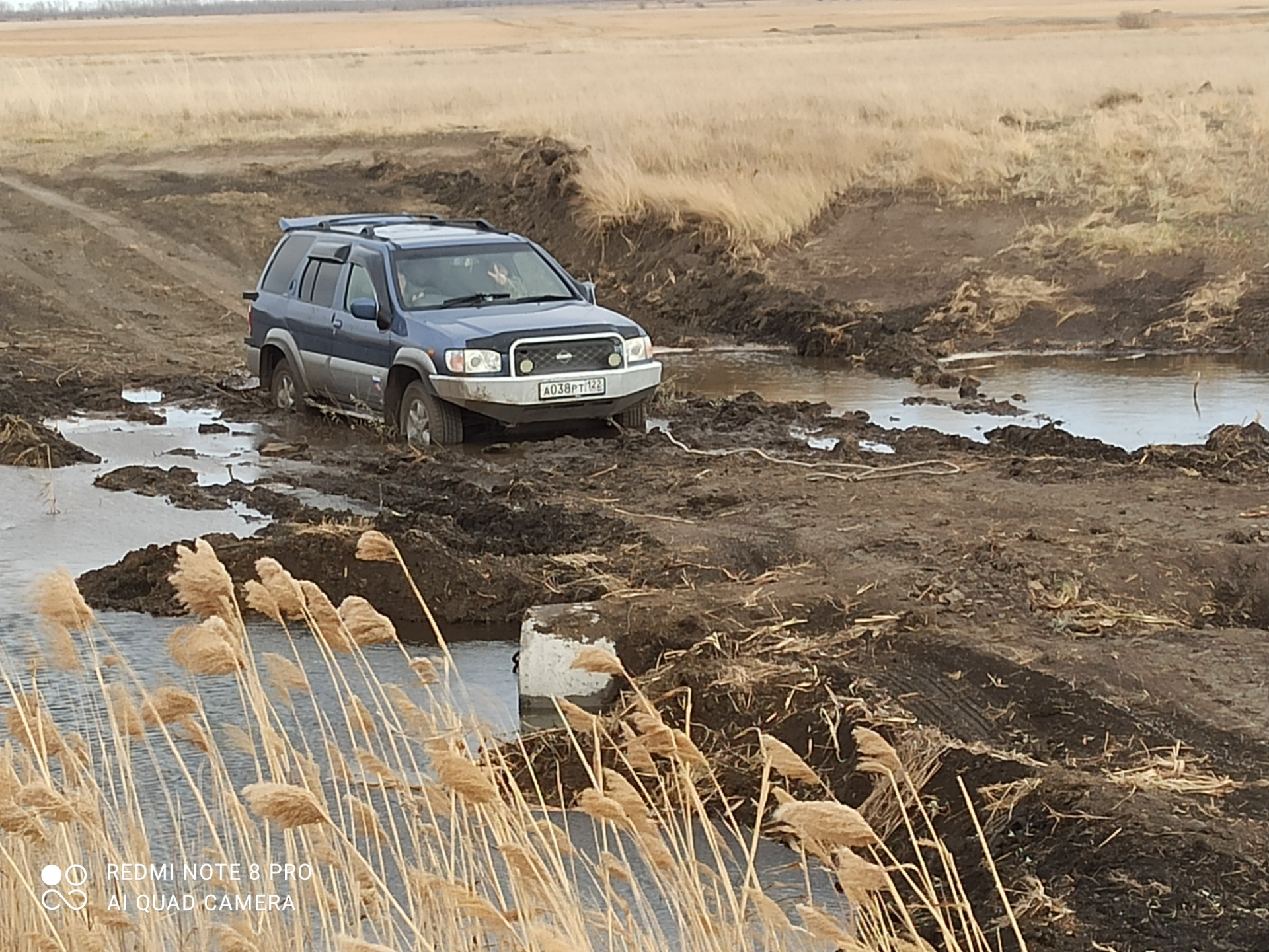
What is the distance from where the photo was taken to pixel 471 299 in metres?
14.1

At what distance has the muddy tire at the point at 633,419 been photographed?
45.6 feet

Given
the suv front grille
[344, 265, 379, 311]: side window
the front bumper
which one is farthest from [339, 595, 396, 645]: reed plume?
[344, 265, 379, 311]: side window

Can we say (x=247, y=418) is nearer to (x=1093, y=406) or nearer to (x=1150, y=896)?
(x=1093, y=406)

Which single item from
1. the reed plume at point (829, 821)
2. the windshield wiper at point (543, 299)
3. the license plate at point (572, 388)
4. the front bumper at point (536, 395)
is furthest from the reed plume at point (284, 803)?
the windshield wiper at point (543, 299)

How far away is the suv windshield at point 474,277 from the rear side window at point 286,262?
1.62 metres

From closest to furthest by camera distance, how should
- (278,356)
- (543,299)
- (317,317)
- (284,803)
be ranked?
(284,803) < (543,299) < (317,317) < (278,356)

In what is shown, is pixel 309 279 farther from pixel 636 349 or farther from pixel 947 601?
pixel 947 601

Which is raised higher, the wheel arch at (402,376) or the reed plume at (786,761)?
the reed plume at (786,761)

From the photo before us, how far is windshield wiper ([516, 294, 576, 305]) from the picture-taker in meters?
14.2

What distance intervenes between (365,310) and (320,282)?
4.13 ft

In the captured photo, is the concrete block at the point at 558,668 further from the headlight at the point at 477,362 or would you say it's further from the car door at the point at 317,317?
the car door at the point at 317,317

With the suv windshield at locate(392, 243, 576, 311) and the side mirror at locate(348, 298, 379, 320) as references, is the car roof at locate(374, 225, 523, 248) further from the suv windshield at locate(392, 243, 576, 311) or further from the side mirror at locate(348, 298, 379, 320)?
the side mirror at locate(348, 298, 379, 320)

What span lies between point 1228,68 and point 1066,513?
123ft

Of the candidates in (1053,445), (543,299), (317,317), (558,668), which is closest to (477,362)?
(543,299)
